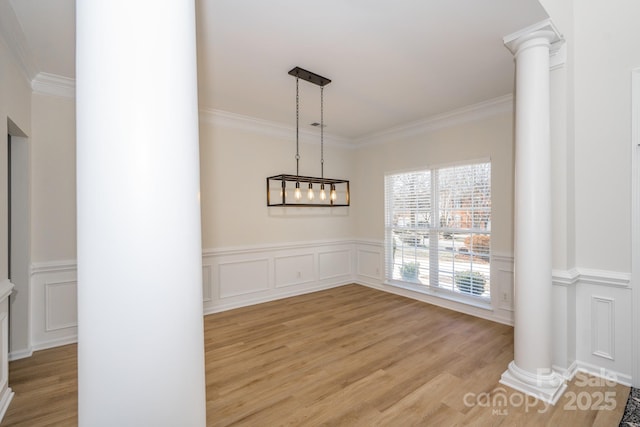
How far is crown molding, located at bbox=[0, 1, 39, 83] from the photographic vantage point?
216 centimetres

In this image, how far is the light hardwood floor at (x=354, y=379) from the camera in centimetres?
214

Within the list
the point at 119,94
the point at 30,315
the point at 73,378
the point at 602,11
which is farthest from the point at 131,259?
the point at 602,11

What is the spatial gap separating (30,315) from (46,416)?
4.72ft

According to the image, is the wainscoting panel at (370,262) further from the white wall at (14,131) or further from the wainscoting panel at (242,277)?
the white wall at (14,131)

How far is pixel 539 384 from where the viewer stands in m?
2.33

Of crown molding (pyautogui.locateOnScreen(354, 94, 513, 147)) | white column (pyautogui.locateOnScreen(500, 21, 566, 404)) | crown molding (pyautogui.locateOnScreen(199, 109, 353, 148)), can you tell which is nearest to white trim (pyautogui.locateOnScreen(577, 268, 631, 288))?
white column (pyautogui.locateOnScreen(500, 21, 566, 404))

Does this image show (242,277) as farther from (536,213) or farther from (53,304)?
(536,213)

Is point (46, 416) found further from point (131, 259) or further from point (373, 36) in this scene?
point (373, 36)

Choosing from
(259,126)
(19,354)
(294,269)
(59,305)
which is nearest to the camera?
(19,354)

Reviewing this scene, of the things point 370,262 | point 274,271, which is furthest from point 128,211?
point 370,262

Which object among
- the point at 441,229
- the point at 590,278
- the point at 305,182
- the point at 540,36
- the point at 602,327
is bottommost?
the point at 602,327

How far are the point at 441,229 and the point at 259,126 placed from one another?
10.7 ft

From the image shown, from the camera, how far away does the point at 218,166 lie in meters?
4.41

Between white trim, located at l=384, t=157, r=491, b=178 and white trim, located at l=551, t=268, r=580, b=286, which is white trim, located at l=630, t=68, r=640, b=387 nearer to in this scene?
white trim, located at l=551, t=268, r=580, b=286
